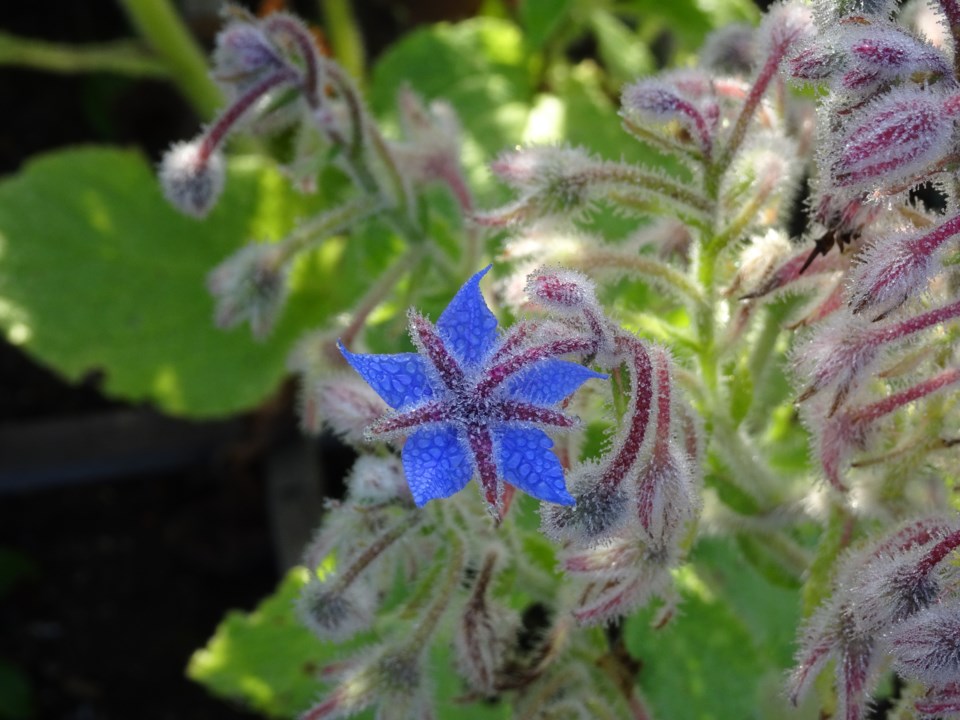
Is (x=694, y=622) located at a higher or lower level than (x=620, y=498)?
lower

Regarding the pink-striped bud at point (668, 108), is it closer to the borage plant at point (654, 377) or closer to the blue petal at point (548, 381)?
the borage plant at point (654, 377)

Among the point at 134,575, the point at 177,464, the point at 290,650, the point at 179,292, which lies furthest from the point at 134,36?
the point at 290,650

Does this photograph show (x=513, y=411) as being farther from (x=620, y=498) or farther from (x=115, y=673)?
(x=115, y=673)

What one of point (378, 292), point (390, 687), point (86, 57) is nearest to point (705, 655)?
point (390, 687)

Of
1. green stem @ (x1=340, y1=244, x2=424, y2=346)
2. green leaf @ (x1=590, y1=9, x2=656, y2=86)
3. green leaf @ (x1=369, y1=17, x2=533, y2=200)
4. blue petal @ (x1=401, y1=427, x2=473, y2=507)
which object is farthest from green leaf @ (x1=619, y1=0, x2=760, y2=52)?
blue petal @ (x1=401, y1=427, x2=473, y2=507)

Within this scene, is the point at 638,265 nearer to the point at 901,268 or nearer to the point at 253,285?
the point at 901,268

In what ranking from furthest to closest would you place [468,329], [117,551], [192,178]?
[117,551], [192,178], [468,329]

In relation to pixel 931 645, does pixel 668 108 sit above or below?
above
